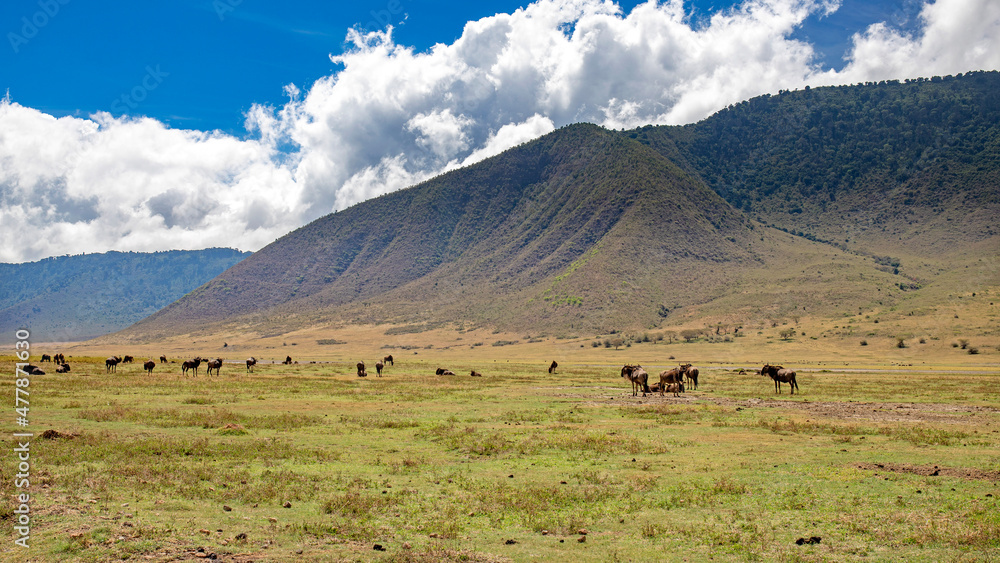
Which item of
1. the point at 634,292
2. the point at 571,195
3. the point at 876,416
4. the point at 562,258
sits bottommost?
the point at 876,416

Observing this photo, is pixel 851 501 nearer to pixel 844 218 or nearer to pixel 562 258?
pixel 562 258

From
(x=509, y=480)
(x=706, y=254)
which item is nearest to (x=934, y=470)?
(x=509, y=480)

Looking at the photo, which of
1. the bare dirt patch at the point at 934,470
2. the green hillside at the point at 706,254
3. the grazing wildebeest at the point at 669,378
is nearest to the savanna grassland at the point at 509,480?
the bare dirt patch at the point at 934,470

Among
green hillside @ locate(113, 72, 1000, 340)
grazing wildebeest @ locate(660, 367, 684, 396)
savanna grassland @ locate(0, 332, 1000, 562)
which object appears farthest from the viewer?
green hillside @ locate(113, 72, 1000, 340)

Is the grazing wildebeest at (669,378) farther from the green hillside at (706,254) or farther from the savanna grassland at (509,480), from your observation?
the green hillside at (706,254)

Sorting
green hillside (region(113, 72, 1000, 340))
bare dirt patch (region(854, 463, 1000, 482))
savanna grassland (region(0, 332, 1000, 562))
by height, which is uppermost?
green hillside (region(113, 72, 1000, 340))

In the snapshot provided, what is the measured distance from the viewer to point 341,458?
57.1 feet

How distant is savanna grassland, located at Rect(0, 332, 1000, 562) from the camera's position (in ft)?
33.3

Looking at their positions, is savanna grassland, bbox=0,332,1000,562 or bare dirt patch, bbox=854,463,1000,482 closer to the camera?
savanna grassland, bbox=0,332,1000,562

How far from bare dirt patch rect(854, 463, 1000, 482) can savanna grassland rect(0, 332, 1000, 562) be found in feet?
0.33

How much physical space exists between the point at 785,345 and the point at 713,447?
7913cm

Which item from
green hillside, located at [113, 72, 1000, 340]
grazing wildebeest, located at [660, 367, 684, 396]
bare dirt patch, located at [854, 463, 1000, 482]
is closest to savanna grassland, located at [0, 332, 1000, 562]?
bare dirt patch, located at [854, 463, 1000, 482]

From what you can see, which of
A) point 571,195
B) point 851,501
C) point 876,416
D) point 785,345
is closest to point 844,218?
point 571,195

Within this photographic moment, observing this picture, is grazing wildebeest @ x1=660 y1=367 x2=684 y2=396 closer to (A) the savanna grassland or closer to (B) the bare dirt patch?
(A) the savanna grassland
